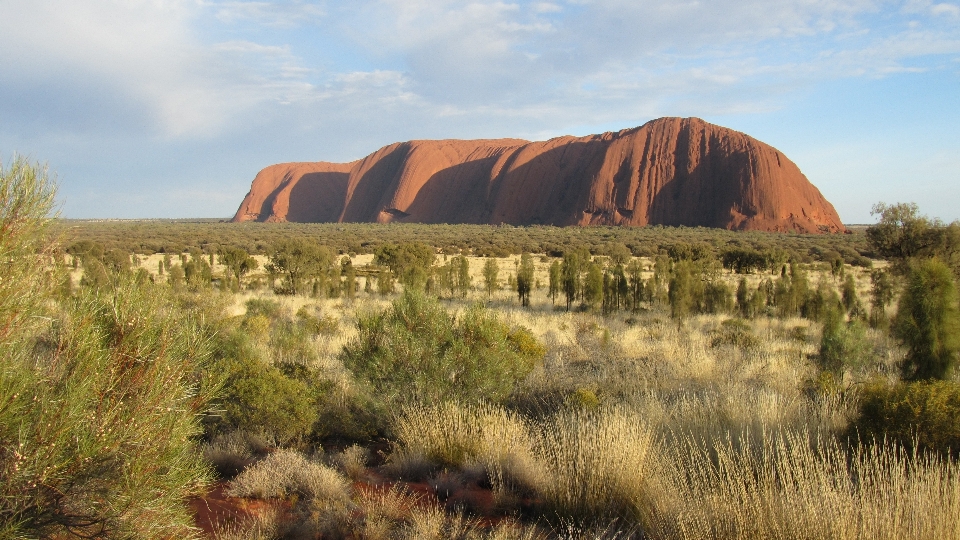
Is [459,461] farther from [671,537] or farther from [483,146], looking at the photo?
[483,146]

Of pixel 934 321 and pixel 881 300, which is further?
pixel 881 300

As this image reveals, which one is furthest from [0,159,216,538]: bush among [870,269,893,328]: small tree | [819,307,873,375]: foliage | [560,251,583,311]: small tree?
[870,269,893,328]: small tree

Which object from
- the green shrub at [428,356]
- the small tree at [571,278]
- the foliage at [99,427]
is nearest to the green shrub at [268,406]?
the green shrub at [428,356]

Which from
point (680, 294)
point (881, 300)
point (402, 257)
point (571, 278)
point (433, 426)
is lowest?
point (433, 426)

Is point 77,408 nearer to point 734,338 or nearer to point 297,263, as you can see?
point 734,338

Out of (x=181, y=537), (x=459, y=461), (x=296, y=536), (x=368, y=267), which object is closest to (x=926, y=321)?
(x=459, y=461)

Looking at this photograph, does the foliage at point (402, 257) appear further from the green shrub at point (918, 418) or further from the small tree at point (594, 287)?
the green shrub at point (918, 418)

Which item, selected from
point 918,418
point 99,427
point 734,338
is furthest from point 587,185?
point 99,427

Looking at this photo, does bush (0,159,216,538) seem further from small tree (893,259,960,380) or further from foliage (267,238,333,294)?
foliage (267,238,333,294)
